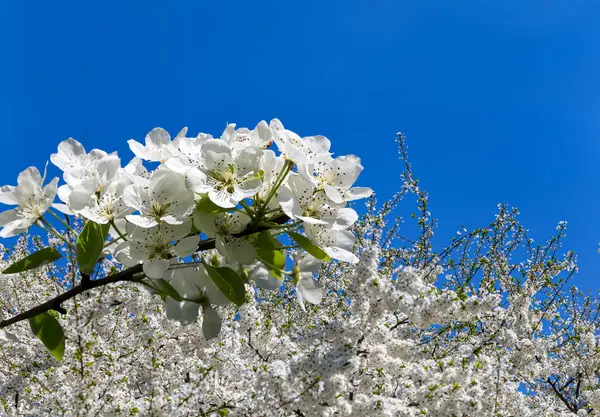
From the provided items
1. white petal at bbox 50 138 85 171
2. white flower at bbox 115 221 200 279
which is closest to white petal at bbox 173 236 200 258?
white flower at bbox 115 221 200 279

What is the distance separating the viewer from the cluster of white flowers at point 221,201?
120cm

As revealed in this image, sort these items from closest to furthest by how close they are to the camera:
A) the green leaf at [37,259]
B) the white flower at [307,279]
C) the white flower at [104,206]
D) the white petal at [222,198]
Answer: the white petal at [222,198], the white flower at [104,206], the green leaf at [37,259], the white flower at [307,279]

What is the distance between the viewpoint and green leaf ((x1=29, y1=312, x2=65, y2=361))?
4.55 ft

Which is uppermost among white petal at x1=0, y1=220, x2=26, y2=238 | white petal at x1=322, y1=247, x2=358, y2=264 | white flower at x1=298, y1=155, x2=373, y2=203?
white flower at x1=298, y1=155, x2=373, y2=203

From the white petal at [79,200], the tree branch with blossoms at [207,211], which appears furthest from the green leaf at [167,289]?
the white petal at [79,200]

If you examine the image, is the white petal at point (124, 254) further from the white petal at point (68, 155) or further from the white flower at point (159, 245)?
the white petal at point (68, 155)

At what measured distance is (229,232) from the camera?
1226mm

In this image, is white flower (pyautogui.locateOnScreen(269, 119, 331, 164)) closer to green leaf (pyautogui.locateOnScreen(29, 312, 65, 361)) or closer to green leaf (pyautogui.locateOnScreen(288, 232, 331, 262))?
green leaf (pyautogui.locateOnScreen(288, 232, 331, 262))

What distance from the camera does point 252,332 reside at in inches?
226

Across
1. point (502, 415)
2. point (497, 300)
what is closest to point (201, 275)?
point (497, 300)

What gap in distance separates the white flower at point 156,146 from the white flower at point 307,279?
429 mm

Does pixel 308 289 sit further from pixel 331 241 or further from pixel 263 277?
pixel 331 241

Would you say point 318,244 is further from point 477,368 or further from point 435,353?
point 435,353

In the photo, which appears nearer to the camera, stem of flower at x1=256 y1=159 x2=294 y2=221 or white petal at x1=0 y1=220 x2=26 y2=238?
stem of flower at x1=256 y1=159 x2=294 y2=221
